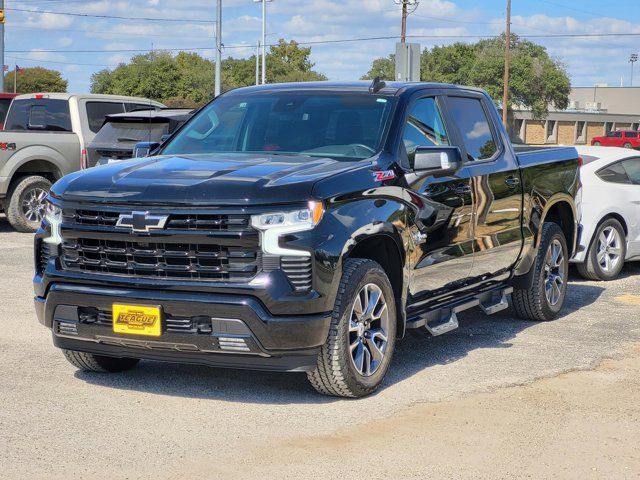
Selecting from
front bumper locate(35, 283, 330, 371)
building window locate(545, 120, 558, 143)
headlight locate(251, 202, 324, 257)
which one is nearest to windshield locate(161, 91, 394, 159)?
headlight locate(251, 202, 324, 257)

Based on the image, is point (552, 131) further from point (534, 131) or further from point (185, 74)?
point (185, 74)

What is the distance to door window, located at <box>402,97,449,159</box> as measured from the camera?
7.04 m

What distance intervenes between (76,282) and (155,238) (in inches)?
23.9

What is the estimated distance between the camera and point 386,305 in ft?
21.1

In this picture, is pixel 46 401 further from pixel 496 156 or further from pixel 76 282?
pixel 496 156

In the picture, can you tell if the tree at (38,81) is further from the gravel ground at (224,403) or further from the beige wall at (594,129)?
the gravel ground at (224,403)

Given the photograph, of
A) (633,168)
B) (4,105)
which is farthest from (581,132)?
(633,168)

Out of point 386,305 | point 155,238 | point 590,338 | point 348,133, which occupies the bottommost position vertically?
point 590,338

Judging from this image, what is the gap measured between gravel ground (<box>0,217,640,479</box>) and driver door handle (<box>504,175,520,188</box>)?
3.98 ft

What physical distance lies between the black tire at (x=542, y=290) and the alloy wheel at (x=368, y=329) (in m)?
2.88

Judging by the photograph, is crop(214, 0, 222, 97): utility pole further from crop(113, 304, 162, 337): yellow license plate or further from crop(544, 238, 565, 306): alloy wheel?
crop(113, 304, 162, 337): yellow license plate

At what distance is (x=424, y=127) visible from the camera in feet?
24.0

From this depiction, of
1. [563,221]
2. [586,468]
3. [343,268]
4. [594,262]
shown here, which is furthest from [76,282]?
[594,262]

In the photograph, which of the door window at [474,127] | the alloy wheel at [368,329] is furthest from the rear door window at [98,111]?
the alloy wheel at [368,329]
